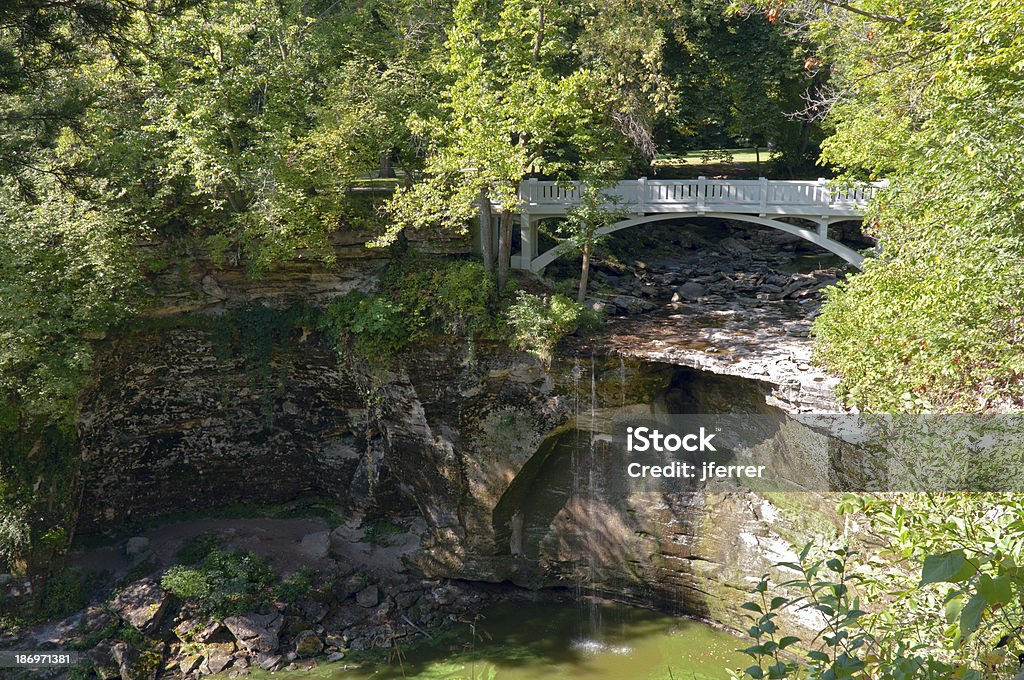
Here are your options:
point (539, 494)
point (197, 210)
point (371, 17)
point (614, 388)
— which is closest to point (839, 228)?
point (614, 388)

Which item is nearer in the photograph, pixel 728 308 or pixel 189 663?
pixel 189 663

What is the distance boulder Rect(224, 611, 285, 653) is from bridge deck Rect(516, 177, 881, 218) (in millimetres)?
9624

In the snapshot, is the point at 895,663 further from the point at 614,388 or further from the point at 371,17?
the point at 371,17

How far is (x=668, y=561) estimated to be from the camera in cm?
1630

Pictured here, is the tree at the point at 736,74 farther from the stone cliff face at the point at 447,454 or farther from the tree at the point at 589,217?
the stone cliff face at the point at 447,454

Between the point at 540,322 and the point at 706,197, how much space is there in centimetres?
448

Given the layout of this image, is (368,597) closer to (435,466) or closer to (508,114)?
(435,466)

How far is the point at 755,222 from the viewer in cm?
1673

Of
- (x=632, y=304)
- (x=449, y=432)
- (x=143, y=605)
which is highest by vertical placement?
(x=632, y=304)

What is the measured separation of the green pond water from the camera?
1495 cm

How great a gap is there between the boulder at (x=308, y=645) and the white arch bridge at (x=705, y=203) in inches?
338

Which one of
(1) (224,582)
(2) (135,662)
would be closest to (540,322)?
(1) (224,582)

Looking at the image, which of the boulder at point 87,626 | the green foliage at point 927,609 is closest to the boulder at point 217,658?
the boulder at point 87,626

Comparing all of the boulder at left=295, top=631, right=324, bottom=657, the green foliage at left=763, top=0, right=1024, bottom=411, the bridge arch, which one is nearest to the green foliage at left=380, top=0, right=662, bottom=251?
the bridge arch
